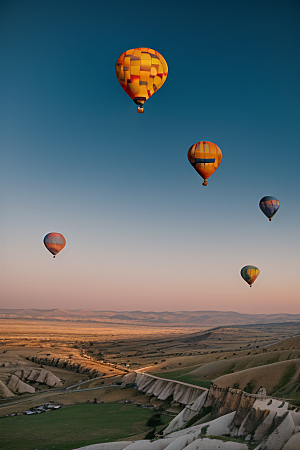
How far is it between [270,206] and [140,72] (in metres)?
31.5

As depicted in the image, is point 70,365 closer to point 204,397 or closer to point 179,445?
point 204,397

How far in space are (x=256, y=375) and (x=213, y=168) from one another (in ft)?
78.7

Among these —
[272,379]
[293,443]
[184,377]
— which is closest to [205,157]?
[272,379]

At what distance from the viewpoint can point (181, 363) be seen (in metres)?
75.5

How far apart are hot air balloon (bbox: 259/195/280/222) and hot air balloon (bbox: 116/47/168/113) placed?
29120mm

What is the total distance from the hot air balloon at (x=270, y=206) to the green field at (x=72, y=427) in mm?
33864

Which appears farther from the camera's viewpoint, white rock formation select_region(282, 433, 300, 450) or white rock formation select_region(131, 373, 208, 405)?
white rock formation select_region(131, 373, 208, 405)

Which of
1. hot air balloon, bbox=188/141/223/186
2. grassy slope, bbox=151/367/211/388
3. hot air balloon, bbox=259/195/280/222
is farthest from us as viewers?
hot air balloon, bbox=259/195/280/222

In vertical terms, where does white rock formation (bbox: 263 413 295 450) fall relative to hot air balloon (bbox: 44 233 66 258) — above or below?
below

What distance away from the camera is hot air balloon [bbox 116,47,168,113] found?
143 feet

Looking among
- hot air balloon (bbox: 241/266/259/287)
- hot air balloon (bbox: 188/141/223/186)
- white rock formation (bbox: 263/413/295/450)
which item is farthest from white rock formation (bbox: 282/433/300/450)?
hot air balloon (bbox: 241/266/259/287)

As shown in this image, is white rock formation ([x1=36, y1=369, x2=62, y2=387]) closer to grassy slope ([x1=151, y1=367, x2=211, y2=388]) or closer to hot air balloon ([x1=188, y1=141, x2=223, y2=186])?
grassy slope ([x1=151, y1=367, x2=211, y2=388])

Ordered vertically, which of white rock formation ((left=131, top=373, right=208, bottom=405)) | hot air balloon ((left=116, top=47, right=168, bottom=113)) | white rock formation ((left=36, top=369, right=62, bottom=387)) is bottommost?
white rock formation ((left=36, top=369, right=62, bottom=387))

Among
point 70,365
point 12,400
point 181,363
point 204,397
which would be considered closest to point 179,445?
point 204,397
